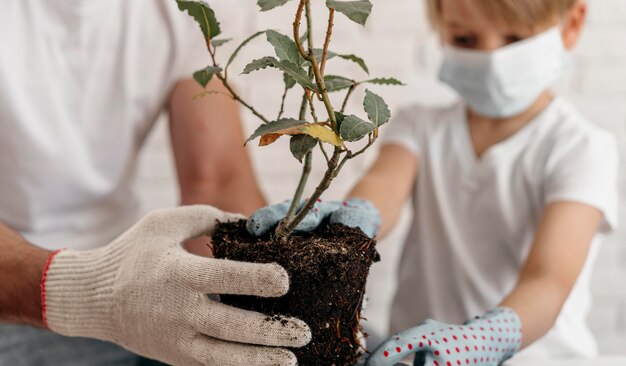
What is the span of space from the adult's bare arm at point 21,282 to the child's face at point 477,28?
87 centimetres

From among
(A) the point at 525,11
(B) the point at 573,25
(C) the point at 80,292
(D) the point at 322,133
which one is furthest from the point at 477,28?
(C) the point at 80,292

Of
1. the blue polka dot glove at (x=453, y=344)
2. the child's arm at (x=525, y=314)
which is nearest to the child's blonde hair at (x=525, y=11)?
the child's arm at (x=525, y=314)

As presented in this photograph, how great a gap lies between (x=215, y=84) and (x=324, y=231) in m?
0.66

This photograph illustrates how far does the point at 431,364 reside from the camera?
85 cm

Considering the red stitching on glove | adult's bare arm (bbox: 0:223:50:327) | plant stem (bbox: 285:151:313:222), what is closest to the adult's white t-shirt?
adult's bare arm (bbox: 0:223:50:327)

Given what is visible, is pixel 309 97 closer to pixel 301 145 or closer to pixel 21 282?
pixel 301 145

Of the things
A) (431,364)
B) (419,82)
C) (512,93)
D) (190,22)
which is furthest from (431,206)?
(431,364)

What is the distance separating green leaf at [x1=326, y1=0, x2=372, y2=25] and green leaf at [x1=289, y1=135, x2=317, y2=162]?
5.2 inches

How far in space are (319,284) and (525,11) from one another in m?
0.80

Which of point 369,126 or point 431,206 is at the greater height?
point 369,126

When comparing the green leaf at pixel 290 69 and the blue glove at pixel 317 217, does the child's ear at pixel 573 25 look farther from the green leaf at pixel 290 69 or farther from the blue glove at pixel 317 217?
the green leaf at pixel 290 69

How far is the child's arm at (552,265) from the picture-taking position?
1.13 metres

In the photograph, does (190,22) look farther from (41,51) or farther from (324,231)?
(324,231)

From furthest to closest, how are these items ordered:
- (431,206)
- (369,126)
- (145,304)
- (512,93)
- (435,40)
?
A: (435,40)
(431,206)
(512,93)
(145,304)
(369,126)
